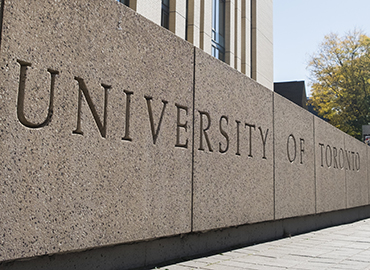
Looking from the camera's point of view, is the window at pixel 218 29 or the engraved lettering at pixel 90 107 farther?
the window at pixel 218 29

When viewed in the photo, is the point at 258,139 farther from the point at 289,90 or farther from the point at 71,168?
the point at 289,90

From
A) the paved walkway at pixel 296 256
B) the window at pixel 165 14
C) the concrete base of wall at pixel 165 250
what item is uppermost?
Answer: the window at pixel 165 14

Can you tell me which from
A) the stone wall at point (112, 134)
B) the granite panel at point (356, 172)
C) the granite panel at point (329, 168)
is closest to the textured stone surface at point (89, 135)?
the stone wall at point (112, 134)

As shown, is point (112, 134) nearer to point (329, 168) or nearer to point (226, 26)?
point (329, 168)

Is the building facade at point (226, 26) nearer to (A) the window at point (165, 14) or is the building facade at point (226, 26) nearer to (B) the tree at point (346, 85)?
(A) the window at point (165, 14)

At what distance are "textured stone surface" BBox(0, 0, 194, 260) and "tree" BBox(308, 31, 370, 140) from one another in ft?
104

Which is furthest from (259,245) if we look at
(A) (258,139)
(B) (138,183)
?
(B) (138,183)

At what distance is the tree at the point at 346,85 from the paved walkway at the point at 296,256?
2908cm

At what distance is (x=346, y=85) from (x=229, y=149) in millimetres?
32030

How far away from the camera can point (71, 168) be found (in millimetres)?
3121

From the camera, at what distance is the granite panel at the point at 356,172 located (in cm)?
1066

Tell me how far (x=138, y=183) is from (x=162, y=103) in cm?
86

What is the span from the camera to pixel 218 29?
64.0 ft

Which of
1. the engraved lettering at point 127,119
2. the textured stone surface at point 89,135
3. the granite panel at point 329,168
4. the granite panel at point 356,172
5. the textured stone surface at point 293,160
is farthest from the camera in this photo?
the granite panel at point 356,172
